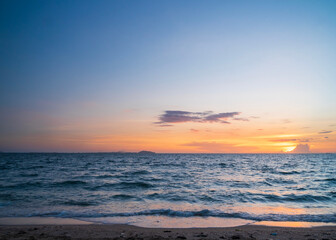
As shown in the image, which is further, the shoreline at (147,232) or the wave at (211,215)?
the wave at (211,215)

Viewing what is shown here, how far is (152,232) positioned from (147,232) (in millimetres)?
210

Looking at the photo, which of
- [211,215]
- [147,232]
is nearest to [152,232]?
[147,232]

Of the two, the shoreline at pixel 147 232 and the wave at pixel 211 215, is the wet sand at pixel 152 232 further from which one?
the wave at pixel 211 215

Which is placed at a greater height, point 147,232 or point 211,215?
point 147,232

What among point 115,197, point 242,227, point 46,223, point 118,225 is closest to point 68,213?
point 46,223

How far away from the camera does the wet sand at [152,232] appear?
27.5 feet

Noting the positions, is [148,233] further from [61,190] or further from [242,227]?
[61,190]

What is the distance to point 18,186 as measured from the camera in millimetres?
21609

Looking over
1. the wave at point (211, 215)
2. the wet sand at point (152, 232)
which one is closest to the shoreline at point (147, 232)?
the wet sand at point (152, 232)

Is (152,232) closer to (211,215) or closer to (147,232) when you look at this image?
(147,232)

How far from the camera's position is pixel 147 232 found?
9.13 metres

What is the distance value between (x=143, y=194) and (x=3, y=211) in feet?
31.3

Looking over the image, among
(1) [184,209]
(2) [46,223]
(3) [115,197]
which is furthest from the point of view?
(3) [115,197]

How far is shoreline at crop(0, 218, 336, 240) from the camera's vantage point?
841 centimetres
